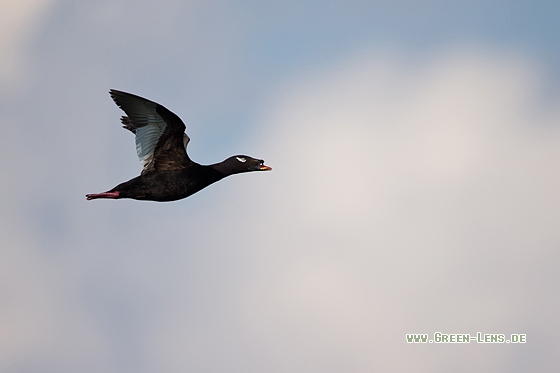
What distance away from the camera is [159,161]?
23.0m

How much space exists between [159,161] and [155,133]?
2.90 ft

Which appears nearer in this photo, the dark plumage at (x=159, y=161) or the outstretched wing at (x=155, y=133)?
the outstretched wing at (x=155, y=133)

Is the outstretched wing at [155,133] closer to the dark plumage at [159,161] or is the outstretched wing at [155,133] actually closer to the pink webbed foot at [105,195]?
the dark plumage at [159,161]

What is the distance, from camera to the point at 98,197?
2238 cm

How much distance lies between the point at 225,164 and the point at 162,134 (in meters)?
2.67

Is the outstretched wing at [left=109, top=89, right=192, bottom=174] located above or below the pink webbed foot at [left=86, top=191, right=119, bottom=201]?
above

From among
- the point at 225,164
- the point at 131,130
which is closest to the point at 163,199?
the point at 225,164

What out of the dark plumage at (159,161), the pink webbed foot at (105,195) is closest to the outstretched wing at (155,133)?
the dark plumage at (159,161)

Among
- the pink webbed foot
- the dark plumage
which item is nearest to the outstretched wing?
the dark plumage

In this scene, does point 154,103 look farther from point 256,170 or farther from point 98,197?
point 256,170

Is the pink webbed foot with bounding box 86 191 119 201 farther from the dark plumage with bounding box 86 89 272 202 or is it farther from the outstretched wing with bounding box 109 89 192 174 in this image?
the outstretched wing with bounding box 109 89 192 174

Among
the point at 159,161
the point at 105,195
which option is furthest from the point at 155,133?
the point at 105,195

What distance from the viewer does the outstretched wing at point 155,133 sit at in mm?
21781

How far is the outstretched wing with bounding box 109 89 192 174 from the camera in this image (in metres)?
21.8
